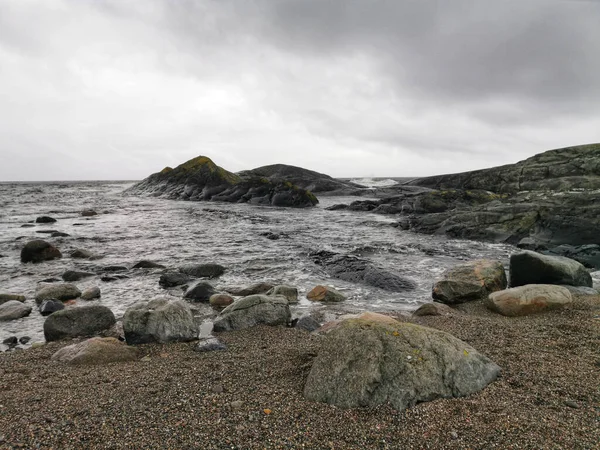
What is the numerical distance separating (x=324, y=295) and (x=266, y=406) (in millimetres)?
5399

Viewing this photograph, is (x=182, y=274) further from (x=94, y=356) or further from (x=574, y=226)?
(x=574, y=226)

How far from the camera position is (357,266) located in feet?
39.9

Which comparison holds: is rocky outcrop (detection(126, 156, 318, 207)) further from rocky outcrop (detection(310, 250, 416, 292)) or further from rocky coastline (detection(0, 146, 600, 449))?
rocky coastline (detection(0, 146, 600, 449))

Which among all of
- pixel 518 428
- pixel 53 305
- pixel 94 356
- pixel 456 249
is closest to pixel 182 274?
pixel 53 305

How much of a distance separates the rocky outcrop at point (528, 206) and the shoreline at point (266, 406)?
11304 millimetres

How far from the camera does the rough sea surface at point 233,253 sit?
366 inches

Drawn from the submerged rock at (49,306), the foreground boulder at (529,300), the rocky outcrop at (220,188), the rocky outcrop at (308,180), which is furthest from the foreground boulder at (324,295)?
the rocky outcrop at (308,180)

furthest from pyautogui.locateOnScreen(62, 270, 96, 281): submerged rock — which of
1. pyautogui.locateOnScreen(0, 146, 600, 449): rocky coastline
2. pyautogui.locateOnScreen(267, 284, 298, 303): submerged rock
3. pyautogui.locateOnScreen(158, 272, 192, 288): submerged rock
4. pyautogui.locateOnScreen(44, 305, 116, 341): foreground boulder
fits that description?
pyautogui.locateOnScreen(267, 284, 298, 303): submerged rock

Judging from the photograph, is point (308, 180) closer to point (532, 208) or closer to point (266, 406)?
point (532, 208)

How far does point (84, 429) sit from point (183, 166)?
158ft

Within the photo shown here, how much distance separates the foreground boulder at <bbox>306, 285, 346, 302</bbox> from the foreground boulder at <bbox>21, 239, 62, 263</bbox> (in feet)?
32.5

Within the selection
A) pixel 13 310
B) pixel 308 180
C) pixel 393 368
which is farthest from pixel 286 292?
pixel 308 180

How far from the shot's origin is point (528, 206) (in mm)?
18562

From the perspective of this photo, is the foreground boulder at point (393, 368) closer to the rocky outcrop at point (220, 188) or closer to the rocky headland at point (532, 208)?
the rocky headland at point (532, 208)
